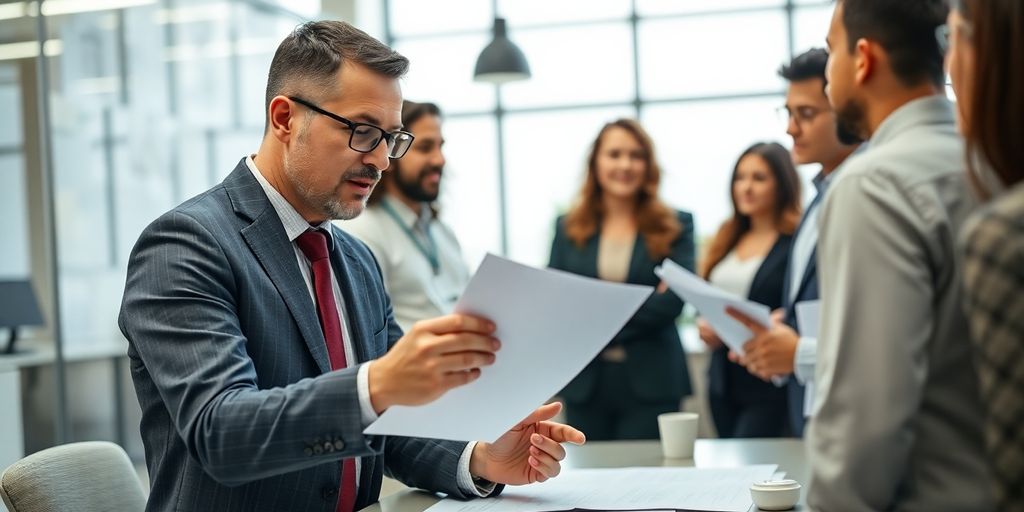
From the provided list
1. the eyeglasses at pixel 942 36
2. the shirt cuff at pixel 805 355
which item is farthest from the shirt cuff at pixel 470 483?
the shirt cuff at pixel 805 355

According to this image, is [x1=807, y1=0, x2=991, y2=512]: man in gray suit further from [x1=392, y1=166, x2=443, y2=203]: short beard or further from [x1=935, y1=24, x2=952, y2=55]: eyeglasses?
[x1=392, y1=166, x2=443, y2=203]: short beard

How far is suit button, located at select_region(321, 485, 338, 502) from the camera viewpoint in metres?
1.73

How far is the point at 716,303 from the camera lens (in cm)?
237

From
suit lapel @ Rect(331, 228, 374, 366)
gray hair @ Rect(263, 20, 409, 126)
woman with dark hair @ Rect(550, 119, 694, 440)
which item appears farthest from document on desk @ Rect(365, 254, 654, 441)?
woman with dark hair @ Rect(550, 119, 694, 440)

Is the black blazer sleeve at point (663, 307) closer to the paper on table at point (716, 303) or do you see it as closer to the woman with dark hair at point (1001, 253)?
the paper on table at point (716, 303)

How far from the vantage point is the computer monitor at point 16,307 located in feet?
13.6

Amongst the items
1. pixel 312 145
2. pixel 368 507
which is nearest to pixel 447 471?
pixel 368 507

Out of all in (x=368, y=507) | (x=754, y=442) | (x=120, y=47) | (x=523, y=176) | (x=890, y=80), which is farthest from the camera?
(x=523, y=176)

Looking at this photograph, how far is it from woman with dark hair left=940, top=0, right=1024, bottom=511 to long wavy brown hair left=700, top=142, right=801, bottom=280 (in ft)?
10.5

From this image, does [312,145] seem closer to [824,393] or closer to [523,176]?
[824,393]

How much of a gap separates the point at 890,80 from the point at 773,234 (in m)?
2.87

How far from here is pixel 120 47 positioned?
4957 mm

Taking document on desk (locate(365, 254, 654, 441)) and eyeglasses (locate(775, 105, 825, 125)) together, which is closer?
document on desk (locate(365, 254, 654, 441))

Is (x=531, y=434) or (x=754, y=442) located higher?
(x=531, y=434)
